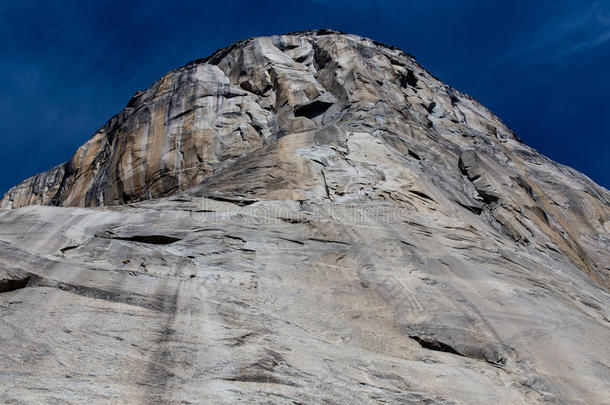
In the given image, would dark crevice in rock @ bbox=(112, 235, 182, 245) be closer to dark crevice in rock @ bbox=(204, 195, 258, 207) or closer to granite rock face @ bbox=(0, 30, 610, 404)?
granite rock face @ bbox=(0, 30, 610, 404)

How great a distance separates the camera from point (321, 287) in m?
11.9

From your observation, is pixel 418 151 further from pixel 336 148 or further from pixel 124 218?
pixel 124 218

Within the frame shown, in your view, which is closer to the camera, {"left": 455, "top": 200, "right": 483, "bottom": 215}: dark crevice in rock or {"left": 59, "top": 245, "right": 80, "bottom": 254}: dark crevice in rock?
{"left": 59, "top": 245, "right": 80, "bottom": 254}: dark crevice in rock

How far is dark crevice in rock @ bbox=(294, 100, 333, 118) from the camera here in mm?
28083

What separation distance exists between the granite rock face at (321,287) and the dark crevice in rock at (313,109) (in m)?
2.57

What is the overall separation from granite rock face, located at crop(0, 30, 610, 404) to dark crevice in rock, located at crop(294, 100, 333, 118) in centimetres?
257

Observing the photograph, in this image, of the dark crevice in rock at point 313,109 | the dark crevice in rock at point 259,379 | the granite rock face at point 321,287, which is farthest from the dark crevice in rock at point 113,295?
the dark crevice in rock at point 313,109

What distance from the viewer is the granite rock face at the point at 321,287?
8.13 meters

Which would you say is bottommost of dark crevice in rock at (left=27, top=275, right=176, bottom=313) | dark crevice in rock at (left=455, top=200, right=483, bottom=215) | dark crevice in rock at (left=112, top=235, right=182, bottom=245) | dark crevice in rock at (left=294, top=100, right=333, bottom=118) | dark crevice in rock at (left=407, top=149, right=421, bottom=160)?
dark crevice in rock at (left=27, top=275, right=176, bottom=313)

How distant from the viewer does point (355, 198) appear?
16906 millimetres

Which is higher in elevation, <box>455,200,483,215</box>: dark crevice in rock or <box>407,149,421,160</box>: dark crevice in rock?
<box>407,149,421,160</box>: dark crevice in rock

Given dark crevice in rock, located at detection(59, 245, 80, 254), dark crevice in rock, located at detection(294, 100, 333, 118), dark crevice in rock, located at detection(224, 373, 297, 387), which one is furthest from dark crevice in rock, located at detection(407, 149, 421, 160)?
dark crevice in rock, located at detection(224, 373, 297, 387)

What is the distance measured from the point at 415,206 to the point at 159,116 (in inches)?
758

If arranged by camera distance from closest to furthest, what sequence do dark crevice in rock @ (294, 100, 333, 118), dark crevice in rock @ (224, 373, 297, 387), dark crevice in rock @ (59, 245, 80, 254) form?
dark crevice in rock @ (224, 373, 297, 387)
dark crevice in rock @ (59, 245, 80, 254)
dark crevice in rock @ (294, 100, 333, 118)
